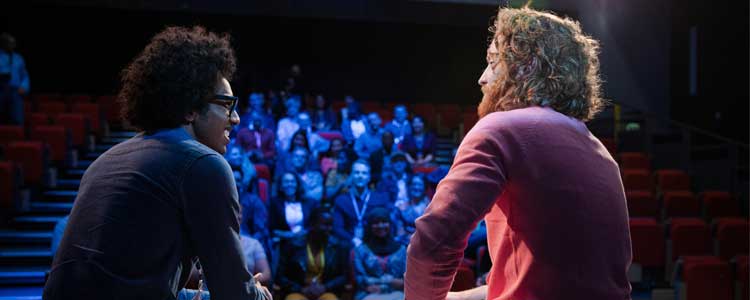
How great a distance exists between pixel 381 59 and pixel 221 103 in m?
12.2

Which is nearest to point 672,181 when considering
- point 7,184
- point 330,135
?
point 330,135

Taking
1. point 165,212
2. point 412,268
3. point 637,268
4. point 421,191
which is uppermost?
point 165,212

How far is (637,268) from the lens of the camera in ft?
18.5

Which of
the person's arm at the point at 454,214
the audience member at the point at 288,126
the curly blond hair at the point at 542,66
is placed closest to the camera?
the person's arm at the point at 454,214

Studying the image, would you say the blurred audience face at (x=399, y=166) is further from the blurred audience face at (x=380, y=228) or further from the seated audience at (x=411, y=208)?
the blurred audience face at (x=380, y=228)

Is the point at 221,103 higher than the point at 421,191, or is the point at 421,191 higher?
the point at 221,103

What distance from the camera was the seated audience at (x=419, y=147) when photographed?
794 centimetres

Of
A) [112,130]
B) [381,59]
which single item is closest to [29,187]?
[112,130]

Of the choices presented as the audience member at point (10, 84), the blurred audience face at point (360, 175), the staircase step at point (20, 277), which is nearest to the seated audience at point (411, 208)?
the blurred audience face at point (360, 175)

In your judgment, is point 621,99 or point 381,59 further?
point 381,59

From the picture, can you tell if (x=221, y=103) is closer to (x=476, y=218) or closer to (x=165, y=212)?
(x=165, y=212)

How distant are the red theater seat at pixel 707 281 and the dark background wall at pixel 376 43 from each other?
4.99 m

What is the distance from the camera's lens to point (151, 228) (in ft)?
4.51

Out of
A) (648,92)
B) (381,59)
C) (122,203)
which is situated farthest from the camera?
(381,59)
